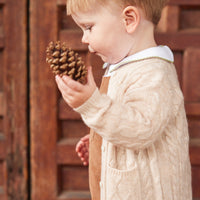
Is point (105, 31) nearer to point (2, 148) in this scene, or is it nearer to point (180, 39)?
point (180, 39)

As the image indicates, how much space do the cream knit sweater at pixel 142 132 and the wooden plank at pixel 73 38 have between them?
0.55 metres

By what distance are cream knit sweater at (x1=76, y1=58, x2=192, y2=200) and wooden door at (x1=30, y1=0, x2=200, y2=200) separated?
0.45m

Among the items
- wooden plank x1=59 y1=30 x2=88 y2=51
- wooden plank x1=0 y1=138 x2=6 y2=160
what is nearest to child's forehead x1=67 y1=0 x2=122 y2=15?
wooden plank x1=59 y1=30 x2=88 y2=51

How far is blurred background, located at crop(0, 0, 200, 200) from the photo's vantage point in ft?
3.97

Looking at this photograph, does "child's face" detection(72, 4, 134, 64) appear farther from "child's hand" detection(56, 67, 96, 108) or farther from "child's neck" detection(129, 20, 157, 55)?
"child's hand" detection(56, 67, 96, 108)

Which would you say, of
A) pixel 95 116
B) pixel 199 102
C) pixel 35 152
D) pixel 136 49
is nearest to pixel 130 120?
pixel 95 116

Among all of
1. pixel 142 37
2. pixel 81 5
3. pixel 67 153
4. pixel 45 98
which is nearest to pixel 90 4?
pixel 81 5

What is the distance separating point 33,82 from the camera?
1269 millimetres

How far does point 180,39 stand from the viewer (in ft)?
3.94

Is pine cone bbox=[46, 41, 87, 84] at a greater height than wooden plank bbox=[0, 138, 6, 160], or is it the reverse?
pine cone bbox=[46, 41, 87, 84]

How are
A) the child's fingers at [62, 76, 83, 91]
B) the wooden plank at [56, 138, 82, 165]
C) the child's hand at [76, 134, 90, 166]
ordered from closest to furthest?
the child's fingers at [62, 76, 83, 91], the child's hand at [76, 134, 90, 166], the wooden plank at [56, 138, 82, 165]

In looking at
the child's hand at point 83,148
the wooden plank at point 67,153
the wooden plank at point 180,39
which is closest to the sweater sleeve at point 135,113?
the child's hand at point 83,148

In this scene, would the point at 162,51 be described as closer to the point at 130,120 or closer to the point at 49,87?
the point at 130,120

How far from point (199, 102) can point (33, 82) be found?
70cm
